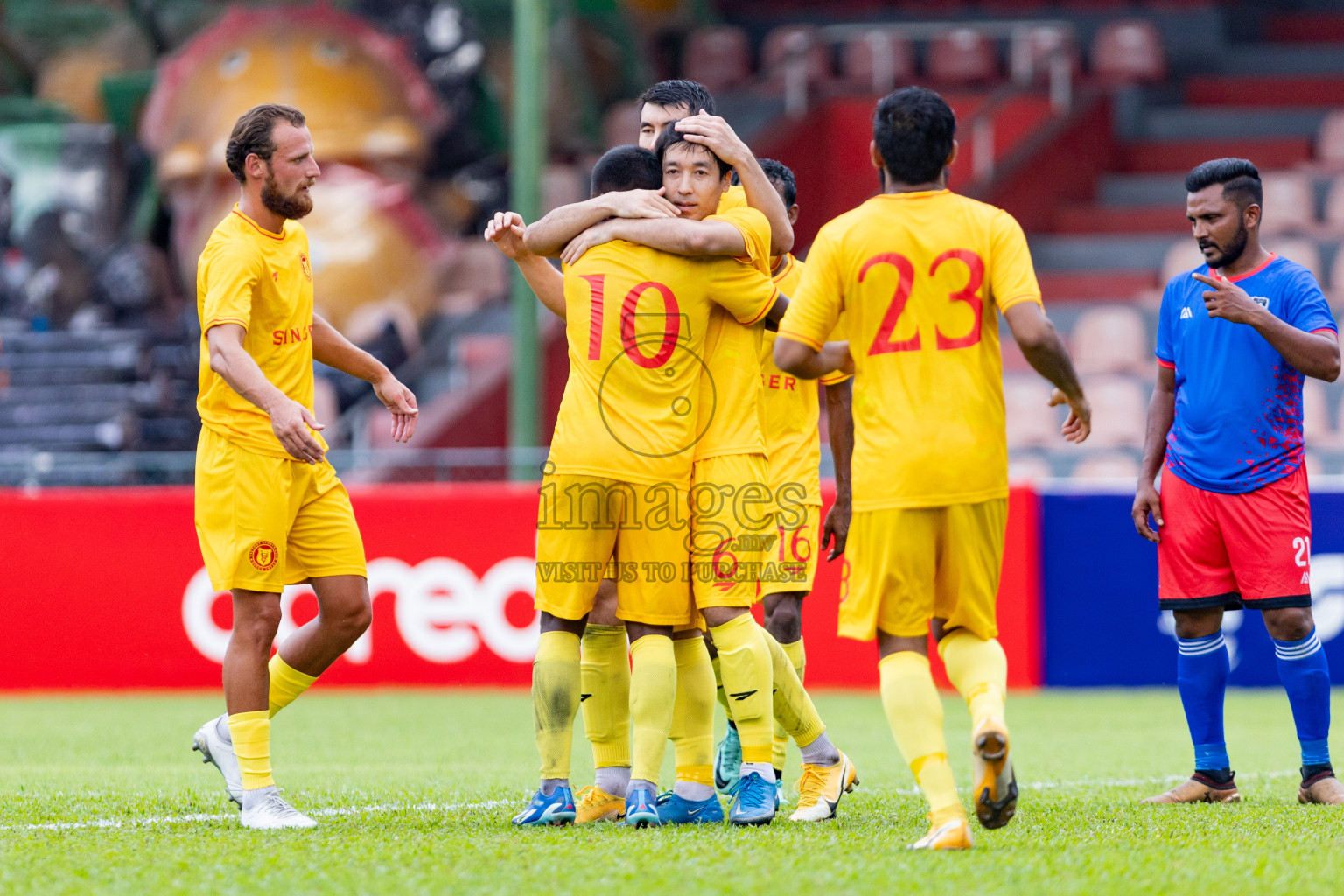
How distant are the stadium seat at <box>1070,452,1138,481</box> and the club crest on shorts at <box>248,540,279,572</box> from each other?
308 inches

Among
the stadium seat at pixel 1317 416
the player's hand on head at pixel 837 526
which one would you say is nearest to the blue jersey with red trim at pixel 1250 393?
the player's hand on head at pixel 837 526

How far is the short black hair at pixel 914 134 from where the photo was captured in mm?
4672

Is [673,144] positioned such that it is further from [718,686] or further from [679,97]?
[718,686]

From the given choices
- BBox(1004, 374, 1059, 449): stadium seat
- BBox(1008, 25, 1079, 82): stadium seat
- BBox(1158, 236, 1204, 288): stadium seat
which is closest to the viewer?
BBox(1004, 374, 1059, 449): stadium seat

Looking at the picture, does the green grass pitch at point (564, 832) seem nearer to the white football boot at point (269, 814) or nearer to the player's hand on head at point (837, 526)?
the white football boot at point (269, 814)

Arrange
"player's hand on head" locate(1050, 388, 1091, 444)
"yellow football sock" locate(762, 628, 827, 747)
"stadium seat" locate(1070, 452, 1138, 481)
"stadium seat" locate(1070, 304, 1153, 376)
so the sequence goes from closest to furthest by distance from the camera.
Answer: "player's hand on head" locate(1050, 388, 1091, 444)
"yellow football sock" locate(762, 628, 827, 747)
"stadium seat" locate(1070, 452, 1138, 481)
"stadium seat" locate(1070, 304, 1153, 376)

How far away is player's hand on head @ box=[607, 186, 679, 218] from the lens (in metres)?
5.23

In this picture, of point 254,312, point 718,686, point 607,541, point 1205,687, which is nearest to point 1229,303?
point 1205,687

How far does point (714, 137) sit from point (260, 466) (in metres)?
1.78

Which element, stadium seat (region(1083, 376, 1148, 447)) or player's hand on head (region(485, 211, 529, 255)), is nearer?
player's hand on head (region(485, 211, 529, 255))

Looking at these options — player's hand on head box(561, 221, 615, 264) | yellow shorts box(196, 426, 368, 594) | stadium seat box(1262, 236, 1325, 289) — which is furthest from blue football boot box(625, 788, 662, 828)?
stadium seat box(1262, 236, 1325, 289)

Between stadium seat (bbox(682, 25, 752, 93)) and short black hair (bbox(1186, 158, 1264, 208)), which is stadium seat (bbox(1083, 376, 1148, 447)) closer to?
stadium seat (bbox(682, 25, 752, 93))

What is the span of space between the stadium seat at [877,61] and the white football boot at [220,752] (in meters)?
15.9

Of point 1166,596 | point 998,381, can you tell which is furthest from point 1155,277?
point 998,381
